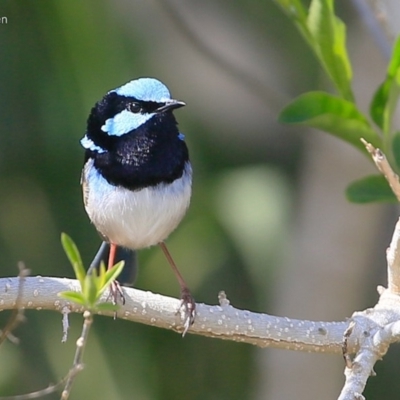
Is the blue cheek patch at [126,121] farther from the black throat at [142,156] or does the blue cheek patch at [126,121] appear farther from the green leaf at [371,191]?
the green leaf at [371,191]

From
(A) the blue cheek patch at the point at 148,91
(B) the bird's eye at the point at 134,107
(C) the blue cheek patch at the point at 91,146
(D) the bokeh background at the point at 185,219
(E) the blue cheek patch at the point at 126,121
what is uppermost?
(A) the blue cheek patch at the point at 148,91

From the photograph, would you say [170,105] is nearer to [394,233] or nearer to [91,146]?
[91,146]

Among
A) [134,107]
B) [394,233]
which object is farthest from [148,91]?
[394,233]

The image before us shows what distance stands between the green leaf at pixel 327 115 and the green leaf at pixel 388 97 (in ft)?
0.14

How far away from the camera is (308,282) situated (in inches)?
161

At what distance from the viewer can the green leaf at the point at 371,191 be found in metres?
2.24

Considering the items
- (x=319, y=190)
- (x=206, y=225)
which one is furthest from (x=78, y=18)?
(x=319, y=190)

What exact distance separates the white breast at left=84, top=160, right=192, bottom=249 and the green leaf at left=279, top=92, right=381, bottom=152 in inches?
23.7

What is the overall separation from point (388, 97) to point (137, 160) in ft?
2.58

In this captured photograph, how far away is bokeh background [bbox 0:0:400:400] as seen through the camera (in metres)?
3.85

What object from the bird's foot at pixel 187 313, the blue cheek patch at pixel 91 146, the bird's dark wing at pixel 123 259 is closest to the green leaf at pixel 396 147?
the bird's foot at pixel 187 313

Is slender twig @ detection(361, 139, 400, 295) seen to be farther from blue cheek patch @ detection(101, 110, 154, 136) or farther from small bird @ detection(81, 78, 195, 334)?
blue cheek patch @ detection(101, 110, 154, 136)

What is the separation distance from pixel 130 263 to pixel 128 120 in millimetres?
720

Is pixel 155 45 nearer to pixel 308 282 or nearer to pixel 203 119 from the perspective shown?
pixel 203 119
